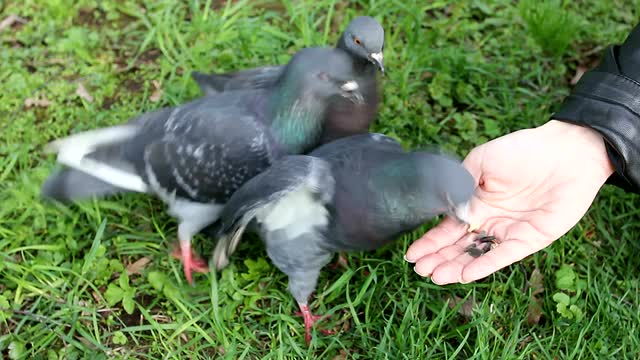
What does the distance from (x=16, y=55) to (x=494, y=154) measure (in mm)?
3433

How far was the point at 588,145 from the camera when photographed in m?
3.37

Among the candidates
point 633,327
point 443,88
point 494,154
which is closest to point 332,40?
point 443,88

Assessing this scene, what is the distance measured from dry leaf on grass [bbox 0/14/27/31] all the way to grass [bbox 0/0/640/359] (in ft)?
0.08

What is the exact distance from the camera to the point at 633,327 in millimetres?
3389

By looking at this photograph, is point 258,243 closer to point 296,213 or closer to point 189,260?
point 189,260

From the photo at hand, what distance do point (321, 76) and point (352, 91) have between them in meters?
0.17

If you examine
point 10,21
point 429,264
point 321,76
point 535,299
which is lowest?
point 535,299

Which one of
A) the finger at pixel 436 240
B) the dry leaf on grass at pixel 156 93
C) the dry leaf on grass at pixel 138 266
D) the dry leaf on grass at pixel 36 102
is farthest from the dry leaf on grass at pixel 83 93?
the finger at pixel 436 240

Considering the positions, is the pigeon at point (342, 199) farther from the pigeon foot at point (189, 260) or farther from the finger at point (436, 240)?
the pigeon foot at point (189, 260)

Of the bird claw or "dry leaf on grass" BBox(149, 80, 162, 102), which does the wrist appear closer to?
the bird claw

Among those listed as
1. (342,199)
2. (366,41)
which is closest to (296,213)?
(342,199)

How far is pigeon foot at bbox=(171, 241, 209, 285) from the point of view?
12.2ft

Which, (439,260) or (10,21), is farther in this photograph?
(10,21)

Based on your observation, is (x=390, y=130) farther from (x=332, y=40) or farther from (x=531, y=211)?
(x=531, y=211)
